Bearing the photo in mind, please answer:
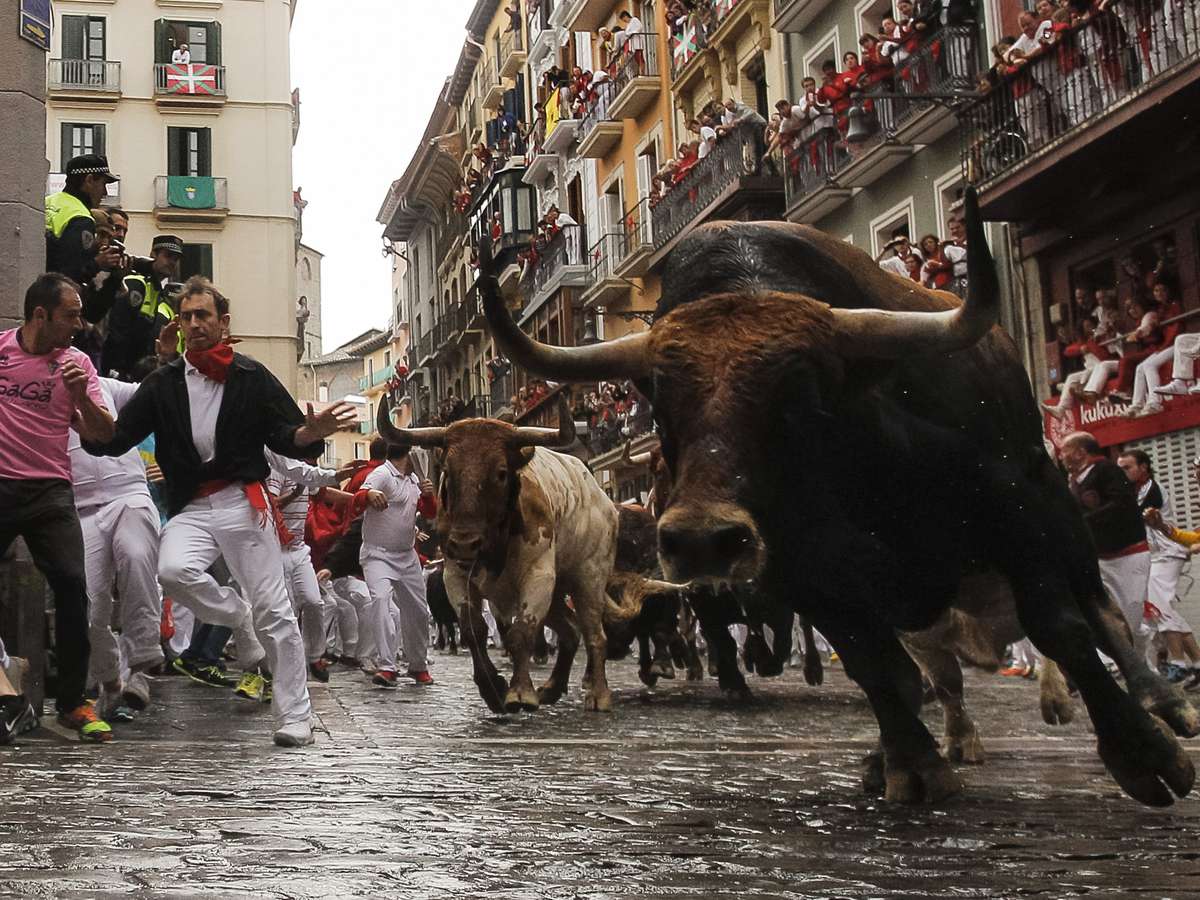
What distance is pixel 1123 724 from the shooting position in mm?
5566

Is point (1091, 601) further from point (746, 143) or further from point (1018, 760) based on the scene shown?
point (746, 143)

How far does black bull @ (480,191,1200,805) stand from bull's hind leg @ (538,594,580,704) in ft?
20.5

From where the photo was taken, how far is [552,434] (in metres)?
11.6

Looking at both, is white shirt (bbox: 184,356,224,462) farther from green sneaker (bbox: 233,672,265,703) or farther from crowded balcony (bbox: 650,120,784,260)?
crowded balcony (bbox: 650,120,784,260)

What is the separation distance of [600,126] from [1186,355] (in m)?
26.3

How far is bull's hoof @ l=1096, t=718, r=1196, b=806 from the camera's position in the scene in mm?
5445

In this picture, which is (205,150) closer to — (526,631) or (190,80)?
(190,80)

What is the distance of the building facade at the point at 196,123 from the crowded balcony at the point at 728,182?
2180 centimetres

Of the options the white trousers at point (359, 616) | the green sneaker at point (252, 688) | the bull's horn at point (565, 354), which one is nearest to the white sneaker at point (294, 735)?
the bull's horn at point (565, 354)

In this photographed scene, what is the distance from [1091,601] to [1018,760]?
1.50 m

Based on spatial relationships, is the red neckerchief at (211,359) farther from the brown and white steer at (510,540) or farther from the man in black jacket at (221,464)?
the brown and white steer at (510,540)

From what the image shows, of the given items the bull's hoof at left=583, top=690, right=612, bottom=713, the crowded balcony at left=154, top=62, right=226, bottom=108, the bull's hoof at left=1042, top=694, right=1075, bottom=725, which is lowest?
the bull's hoof at left=1042, top=694, right=1075, bottom=725

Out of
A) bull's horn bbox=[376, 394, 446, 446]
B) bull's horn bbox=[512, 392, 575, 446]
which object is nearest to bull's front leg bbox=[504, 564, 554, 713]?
bull's horn bbox=[512, 392, 575, 446]

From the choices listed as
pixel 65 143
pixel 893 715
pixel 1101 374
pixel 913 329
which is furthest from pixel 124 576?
pixel 65 143
